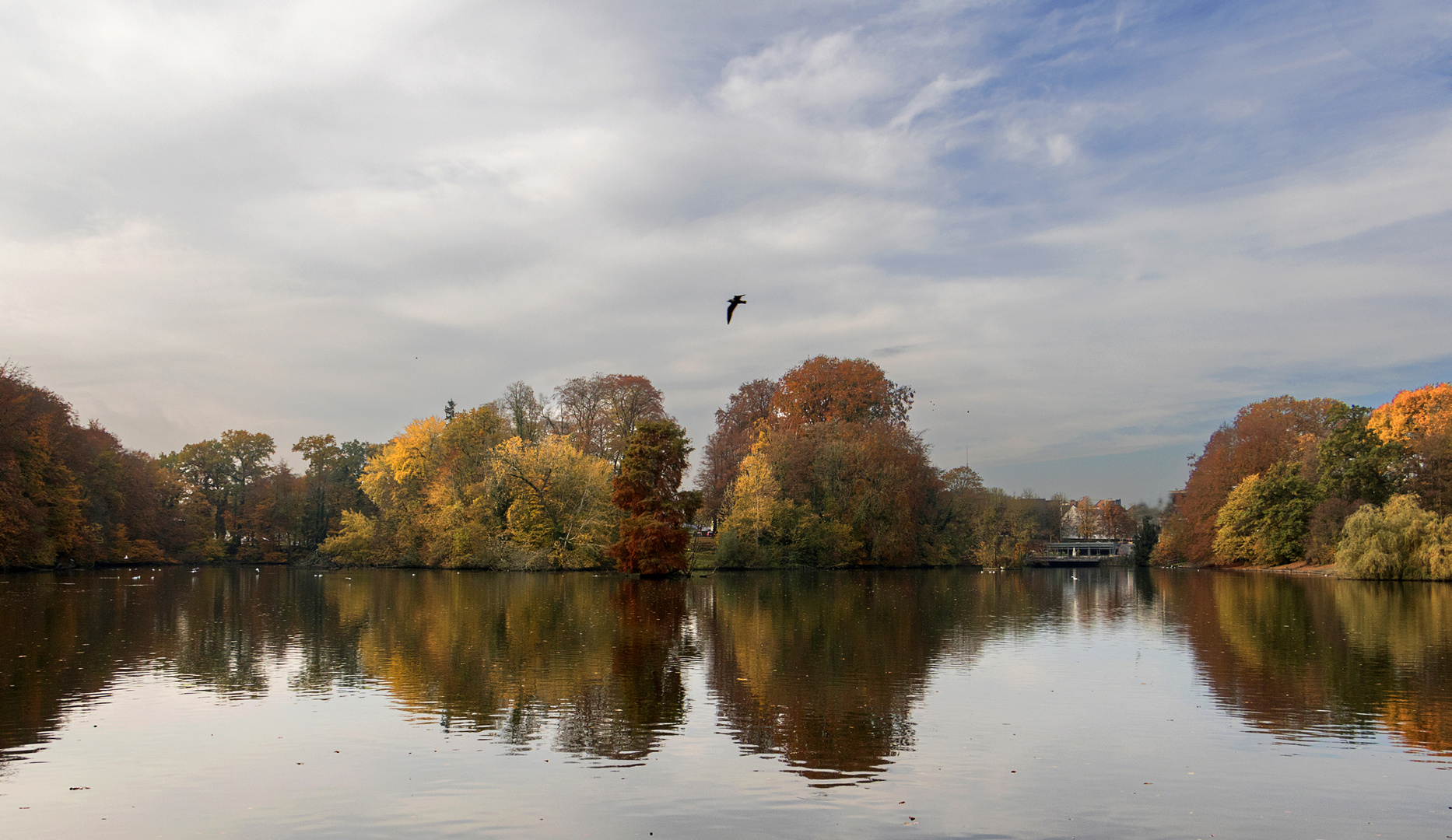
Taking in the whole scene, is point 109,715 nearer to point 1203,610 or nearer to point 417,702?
point 417,702

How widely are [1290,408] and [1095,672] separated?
72746 millimetres

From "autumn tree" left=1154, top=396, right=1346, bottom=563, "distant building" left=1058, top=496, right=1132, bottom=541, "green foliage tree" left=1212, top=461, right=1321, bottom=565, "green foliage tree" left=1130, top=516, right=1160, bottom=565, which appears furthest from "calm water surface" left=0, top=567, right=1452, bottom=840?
"distant building" left=1058, top=496, right=1132, bottom=541

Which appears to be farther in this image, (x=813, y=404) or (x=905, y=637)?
(x=813, y=404)

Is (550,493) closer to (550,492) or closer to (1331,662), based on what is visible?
(550,492)

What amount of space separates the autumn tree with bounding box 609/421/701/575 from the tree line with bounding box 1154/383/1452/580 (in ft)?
118

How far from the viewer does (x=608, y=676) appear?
15.7m

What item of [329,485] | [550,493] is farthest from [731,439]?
[329,485]

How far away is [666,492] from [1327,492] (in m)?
42.6

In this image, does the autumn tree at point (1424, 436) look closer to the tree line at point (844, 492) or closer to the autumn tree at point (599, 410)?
the tree line at point (844, 492)

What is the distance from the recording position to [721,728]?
11906mm

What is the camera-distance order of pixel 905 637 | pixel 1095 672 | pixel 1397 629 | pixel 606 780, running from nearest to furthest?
pixel 606 780, pixel 1095 672, pixel 905 637, pixel 1397 629

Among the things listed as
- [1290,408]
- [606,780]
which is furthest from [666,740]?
[1290,408]

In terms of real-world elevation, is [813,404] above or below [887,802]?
above

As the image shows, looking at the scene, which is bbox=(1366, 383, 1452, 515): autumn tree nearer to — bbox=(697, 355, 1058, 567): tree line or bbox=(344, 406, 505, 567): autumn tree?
bbox=(697, 355, 1058, 567): tree line
